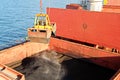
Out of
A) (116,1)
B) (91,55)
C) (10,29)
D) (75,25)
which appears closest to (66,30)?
(75,25)

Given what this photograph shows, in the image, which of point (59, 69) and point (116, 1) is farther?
point (116, 1)

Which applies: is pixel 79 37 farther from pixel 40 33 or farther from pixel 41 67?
pixel 40 33

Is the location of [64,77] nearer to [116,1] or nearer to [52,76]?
[52,76]

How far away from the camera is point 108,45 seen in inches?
583

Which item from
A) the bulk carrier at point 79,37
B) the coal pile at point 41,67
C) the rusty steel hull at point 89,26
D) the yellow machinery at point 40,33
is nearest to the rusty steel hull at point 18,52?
the bulk carrier at point 79,37

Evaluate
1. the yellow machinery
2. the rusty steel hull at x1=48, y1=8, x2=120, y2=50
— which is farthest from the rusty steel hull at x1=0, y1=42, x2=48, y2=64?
the yellow machinery

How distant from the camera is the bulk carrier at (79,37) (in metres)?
13.6

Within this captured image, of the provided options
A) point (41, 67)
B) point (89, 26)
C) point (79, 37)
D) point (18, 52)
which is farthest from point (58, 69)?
point (89, 26)

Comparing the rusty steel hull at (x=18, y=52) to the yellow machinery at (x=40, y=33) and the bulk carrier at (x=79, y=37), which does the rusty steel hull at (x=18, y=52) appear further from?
the yellow machinery at (x=40, y=33)

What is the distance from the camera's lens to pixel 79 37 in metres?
16.2

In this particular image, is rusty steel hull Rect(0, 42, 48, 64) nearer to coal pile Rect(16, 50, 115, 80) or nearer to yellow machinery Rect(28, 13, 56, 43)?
coal pile Rect(16, 50, 115, 80)

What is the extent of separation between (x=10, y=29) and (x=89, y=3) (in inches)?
558

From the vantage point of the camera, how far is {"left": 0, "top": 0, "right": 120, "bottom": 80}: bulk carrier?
13629 millimetres

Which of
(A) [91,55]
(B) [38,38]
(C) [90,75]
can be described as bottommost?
(C) [90,75]
